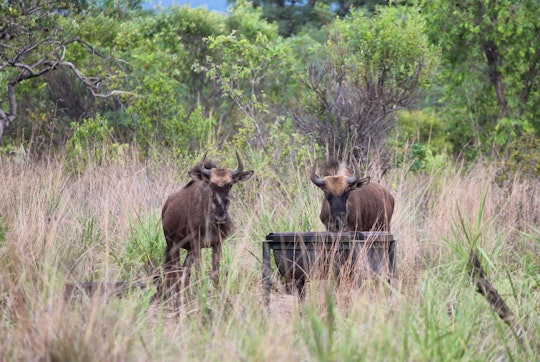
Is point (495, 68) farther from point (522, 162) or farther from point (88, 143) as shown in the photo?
point (88, 143)

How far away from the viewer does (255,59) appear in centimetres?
1383

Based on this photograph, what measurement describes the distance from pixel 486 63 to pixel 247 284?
12508 mm

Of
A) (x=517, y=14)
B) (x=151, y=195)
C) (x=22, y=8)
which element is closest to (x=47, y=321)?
(x=151, y=195)

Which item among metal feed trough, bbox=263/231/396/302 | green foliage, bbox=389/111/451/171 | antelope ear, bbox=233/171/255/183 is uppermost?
antelope ear, bbox=233/171/255/183

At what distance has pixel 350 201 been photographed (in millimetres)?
9898

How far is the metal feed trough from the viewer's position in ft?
24.4

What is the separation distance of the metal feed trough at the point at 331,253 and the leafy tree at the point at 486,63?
30.8 ft

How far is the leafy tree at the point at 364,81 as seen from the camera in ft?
43.3

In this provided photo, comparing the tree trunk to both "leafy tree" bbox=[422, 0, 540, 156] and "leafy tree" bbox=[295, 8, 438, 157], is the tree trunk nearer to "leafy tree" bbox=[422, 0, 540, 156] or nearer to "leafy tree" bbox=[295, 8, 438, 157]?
"leafy tree" bbox=[422, 0, 540, 156]

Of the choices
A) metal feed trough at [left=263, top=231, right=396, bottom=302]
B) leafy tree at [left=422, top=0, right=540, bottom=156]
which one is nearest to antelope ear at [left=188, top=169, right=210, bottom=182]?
metal feed trough at [left=263, top=231, right=396, bottom=302]

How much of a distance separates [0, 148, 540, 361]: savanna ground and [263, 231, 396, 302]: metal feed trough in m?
0.23

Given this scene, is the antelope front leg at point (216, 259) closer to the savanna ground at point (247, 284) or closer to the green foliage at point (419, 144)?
the savanna ground at point (247, 284)

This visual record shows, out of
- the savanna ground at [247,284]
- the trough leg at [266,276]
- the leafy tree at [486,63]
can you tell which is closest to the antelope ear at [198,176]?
the savanna ground at [247,284]

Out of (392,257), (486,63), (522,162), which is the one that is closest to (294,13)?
(486,63)
